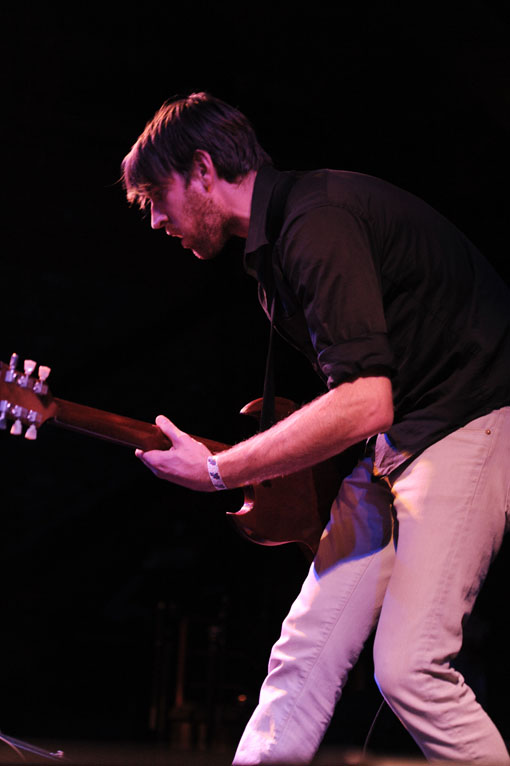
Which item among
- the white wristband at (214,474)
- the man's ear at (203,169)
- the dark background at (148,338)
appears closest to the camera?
the white wristband at (214,474)

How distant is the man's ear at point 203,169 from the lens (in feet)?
7.44

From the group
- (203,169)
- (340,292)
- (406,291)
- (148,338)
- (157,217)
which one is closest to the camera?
(340,292)

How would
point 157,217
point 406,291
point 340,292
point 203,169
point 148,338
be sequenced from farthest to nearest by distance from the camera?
point 148,338 → point 157,217 → point 203,169 → point 406,291 → point 340,292

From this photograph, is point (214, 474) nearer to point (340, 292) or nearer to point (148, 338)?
point (340, 292)

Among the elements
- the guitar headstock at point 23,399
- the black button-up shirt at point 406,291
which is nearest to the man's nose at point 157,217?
the black button-up shirt at point 406,291

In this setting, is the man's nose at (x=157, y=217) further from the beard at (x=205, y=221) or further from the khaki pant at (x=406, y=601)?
the khaki pant at (x=406, y=601)

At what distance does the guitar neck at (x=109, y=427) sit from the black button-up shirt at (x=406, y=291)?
583mm

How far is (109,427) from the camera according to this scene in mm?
2443

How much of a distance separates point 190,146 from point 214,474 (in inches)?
34.6

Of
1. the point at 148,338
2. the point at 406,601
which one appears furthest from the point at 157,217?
the point at 148,338

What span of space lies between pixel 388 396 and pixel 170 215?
0.86 metres

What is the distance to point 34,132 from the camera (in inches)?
255

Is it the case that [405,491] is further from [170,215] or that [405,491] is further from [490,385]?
[170,215]

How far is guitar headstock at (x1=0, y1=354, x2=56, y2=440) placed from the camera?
7.67ft
